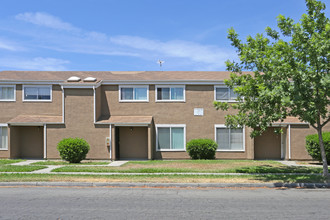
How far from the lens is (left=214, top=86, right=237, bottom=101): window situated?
21562mm

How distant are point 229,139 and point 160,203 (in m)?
13.6

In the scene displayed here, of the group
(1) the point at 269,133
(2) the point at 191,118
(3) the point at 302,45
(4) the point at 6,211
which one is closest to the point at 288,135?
(1) the point at 269,133

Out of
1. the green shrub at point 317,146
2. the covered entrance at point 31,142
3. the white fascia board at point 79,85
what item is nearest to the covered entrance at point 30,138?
the covered entrance at point 31,142

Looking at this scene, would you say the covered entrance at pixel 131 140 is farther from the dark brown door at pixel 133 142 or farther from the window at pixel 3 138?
the window at pixel 3 138

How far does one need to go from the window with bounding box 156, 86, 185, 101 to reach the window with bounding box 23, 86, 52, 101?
7189 millimetres

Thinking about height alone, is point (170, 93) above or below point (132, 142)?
above

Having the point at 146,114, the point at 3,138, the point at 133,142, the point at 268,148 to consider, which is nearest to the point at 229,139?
the point at 268,148

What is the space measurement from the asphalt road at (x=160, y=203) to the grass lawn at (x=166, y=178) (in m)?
0.96

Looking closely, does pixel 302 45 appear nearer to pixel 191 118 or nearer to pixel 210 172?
pixel 210 172

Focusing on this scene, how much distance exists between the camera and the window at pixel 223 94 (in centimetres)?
2156

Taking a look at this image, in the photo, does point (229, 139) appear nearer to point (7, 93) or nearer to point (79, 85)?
point (79, 85)

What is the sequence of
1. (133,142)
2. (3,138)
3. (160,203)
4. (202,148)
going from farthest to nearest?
(133,142) < (3,138) < (202,148) < (160,203)

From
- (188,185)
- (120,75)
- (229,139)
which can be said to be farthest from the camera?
(120,75)

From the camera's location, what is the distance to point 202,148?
2011 cm
